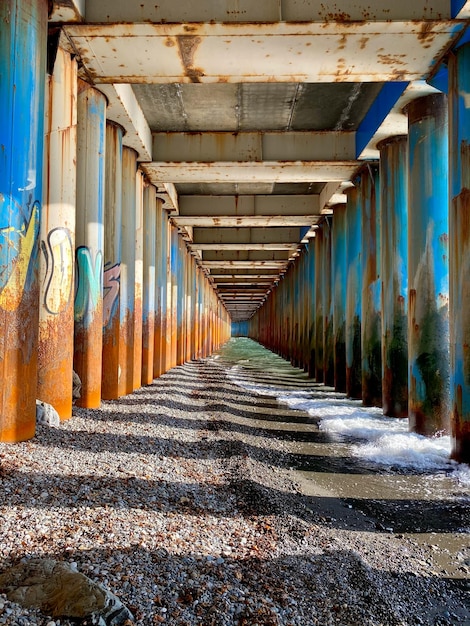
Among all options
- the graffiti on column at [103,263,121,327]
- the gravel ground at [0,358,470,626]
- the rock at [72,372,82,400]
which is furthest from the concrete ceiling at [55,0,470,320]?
the gravel ground at [0,358,470,626]

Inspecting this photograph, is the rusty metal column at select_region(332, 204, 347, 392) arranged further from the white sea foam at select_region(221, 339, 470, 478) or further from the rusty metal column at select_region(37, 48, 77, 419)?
the rusty metal column at select_region(37, 48, 77, 419)

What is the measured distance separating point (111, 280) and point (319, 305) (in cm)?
1029

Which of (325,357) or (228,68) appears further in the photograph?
(325,357)

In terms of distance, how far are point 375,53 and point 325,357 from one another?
33.1 feet

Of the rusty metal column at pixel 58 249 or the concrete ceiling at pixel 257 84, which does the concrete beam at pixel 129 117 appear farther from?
the rusty metal column at pixel 58 249

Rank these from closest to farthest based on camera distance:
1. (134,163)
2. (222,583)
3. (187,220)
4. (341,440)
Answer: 1. (222,583)
2. (341,440)
3. (134,163)
4. (187,220)

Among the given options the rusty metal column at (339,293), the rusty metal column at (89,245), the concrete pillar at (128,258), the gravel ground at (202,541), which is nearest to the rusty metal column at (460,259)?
the gravel ground at (202,541)

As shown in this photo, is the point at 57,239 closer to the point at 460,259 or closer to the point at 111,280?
the point at 111,280

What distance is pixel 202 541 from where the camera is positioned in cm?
329

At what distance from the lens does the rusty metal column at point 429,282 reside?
23.1ft

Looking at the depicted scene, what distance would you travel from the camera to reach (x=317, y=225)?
55.0 feet

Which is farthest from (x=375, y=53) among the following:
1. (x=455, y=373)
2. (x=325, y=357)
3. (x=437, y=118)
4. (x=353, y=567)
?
(x=325, y=357)

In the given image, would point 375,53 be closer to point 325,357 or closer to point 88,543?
point 88,543

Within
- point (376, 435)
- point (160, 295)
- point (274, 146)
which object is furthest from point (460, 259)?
point (160, 295)
